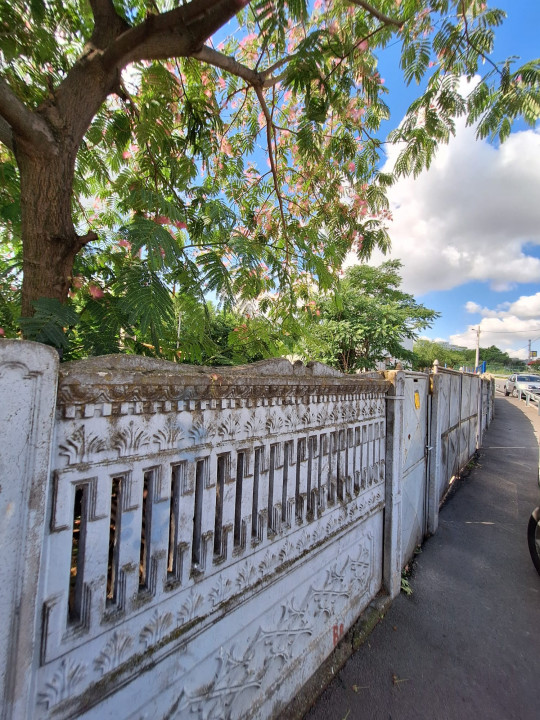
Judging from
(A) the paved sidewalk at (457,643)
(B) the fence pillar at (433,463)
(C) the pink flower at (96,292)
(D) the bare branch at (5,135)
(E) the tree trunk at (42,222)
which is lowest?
(A) the paved sidewalk at (457,643)

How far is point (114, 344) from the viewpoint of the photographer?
1.87m

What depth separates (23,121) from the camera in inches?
62.4

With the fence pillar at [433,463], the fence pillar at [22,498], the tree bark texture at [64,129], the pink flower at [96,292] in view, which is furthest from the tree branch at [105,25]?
the fence pillar at [433,463]

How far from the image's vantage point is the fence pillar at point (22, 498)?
802 mm

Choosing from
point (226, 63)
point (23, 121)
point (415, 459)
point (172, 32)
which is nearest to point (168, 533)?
point (23, 121)

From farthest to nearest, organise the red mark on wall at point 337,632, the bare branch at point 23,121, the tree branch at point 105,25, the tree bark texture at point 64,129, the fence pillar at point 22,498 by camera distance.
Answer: the red mark on wall at point 337,632, the tree branch at point 105,25, the tree bark texture at point 64,129, the bare branch at point 23,121, the fence pillar at point 22,498

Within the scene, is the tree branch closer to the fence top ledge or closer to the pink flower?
the pink flower

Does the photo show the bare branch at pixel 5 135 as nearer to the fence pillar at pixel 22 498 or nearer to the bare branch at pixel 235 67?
the bare branch at pixel 235 67

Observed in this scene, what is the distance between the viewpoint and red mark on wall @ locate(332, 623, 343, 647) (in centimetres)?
233

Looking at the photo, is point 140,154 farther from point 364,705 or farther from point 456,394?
point 456,394

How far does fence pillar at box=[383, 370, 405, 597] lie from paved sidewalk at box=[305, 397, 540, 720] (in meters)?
0.24

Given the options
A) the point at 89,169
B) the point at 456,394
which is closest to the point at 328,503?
the point at 89,169

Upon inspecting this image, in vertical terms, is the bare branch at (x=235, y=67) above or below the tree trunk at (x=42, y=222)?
above

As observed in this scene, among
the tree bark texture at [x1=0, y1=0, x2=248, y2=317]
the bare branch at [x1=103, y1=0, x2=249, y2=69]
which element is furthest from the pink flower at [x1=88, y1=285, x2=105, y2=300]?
the bare branch at [x1=103, y1=0, x2=249, y2=69]
